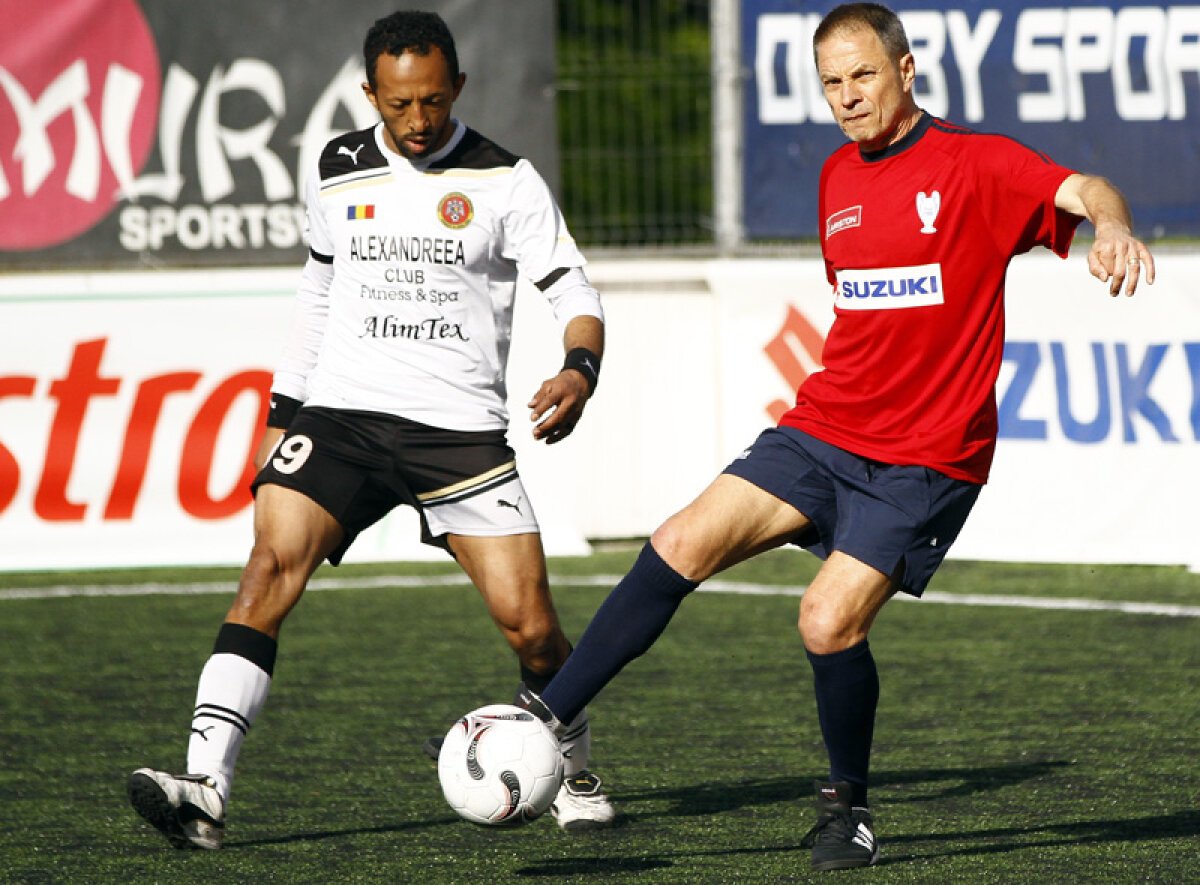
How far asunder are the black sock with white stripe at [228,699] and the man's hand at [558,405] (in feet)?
2.74

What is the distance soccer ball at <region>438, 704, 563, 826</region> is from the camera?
431cm

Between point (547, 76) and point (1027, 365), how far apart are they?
2780mm

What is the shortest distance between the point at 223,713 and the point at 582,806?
38.0 inches

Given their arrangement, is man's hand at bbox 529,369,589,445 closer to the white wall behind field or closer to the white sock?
the white sock

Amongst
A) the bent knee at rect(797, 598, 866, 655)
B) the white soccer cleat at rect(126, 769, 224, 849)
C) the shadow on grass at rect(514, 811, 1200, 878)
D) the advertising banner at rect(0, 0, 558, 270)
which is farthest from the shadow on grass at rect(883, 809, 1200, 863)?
the advertising banner at rect(0, 0, 558, 270)

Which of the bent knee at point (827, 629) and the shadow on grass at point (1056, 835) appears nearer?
the bent knee at point (827, 629)

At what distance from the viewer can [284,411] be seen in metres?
5.18

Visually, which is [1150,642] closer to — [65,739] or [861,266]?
[861,266]

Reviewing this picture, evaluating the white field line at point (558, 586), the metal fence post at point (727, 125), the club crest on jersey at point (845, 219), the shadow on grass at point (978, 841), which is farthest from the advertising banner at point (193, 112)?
the shadow on grass at point (978, 841)

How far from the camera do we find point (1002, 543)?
928 centimetres

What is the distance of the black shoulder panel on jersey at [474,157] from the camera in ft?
16.3

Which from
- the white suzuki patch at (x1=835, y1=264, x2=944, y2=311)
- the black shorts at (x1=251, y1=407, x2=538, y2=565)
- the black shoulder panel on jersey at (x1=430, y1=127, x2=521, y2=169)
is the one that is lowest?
the black shorts at (x1=251, y1=407, x2=538, y2=565)

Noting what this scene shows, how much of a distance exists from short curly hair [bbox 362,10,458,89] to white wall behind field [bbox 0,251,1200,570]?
15.7 feet

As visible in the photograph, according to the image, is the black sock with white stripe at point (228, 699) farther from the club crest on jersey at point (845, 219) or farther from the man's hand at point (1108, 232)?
the man's hand at point (1108, 232)
